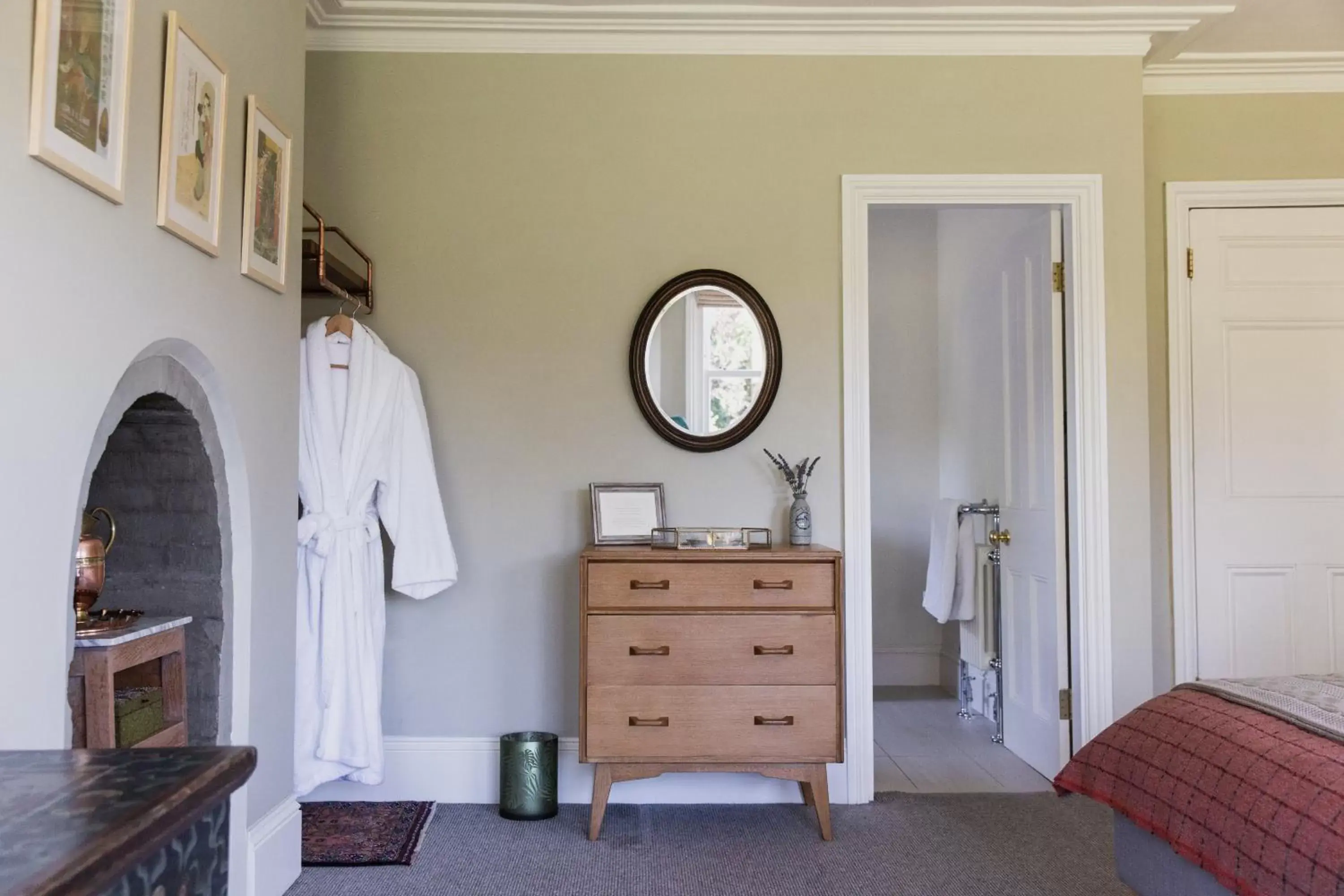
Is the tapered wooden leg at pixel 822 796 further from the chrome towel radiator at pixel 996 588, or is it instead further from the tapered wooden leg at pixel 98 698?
the tapered wooden leg at pixel 98 698

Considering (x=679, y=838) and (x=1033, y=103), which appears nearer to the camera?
(x=679, y=838)

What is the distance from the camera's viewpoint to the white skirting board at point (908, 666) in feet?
16.9

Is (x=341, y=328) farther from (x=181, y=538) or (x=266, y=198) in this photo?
(x=181, y=538)

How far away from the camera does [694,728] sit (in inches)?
113

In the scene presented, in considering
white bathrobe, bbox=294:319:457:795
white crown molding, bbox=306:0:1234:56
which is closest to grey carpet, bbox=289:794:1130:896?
white bathrobe, bbox=294:319:457:795

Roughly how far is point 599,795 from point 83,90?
226 centimetres

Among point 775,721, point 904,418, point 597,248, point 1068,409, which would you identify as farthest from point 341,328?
point 904,418

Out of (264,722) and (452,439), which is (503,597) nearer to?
(452,439)

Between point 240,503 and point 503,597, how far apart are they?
1182 mm

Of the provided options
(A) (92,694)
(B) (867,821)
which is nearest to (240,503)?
(A) (92,694)

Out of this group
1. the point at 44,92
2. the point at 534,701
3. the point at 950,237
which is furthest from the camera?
the point at 950,237

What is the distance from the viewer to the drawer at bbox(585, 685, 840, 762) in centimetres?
288

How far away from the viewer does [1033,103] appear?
3.40 metres

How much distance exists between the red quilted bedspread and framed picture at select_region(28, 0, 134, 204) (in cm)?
225
